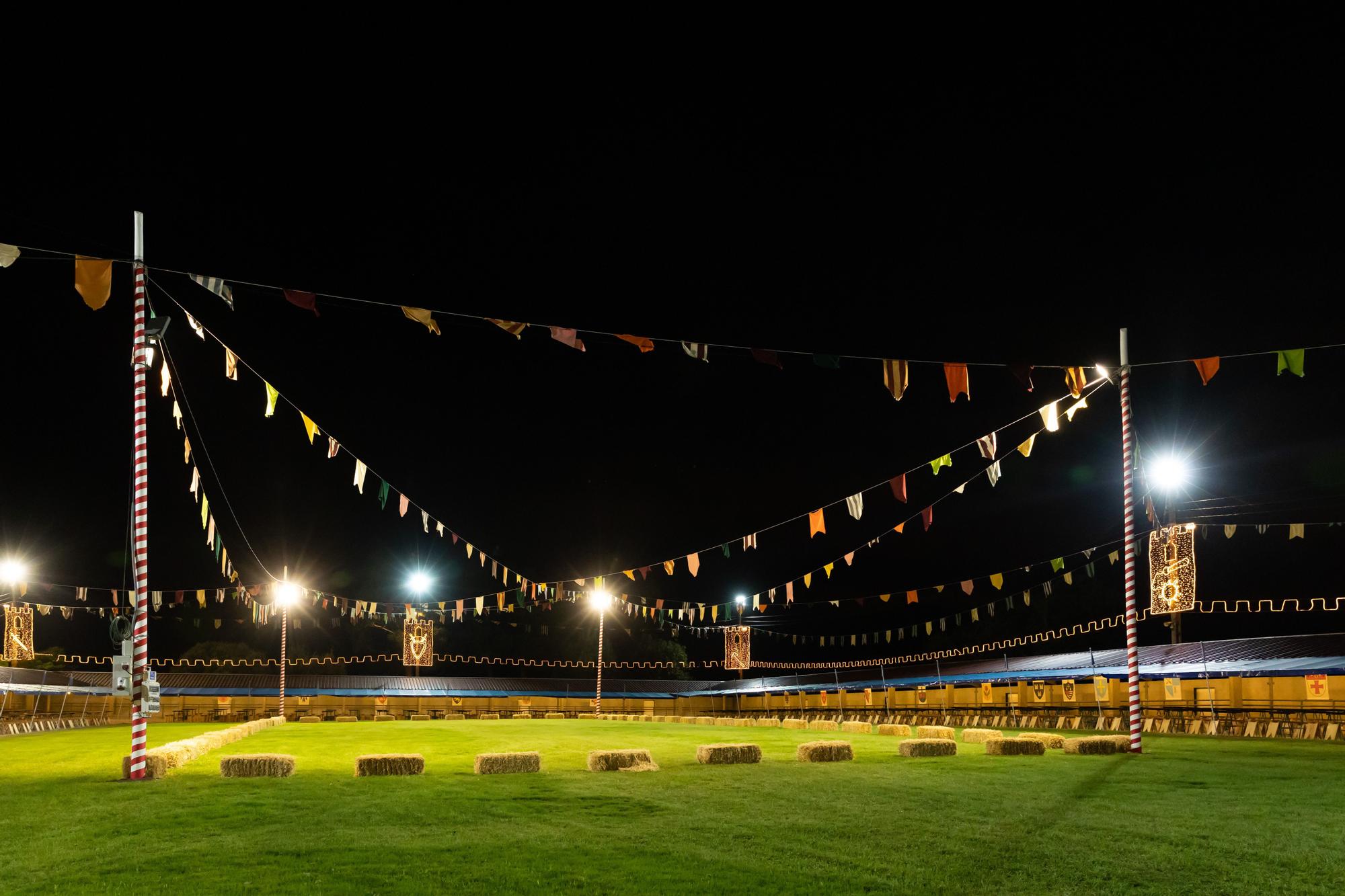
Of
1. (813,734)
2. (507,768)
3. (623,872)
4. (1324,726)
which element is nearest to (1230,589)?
(1324,726)

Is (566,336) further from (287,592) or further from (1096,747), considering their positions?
(287,592)

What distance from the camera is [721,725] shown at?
4472cm

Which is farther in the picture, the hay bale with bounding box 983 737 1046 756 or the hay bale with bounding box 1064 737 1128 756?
the hay bale with bounding box 1064 737 1128 756

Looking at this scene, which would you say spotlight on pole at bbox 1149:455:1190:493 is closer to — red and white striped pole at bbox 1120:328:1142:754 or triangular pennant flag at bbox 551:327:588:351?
red and white striped pole at bbox 1120:328:1142:754

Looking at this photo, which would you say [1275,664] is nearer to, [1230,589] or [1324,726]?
[1324,726]

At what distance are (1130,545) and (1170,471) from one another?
34.1ft

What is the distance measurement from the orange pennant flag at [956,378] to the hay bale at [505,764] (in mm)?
9652

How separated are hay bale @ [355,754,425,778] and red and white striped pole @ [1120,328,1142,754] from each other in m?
13.6

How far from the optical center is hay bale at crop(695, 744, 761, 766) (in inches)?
761

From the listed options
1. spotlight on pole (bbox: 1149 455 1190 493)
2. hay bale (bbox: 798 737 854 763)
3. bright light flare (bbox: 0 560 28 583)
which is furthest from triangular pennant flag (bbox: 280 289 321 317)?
bright light flare (bbox: 0 560 28 583)

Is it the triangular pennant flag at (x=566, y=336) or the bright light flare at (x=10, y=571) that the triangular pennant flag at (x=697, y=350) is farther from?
the bright light flare at (x=10, y=571)

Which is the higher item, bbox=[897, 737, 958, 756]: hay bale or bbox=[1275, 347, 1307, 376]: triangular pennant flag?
bbox=[1275, 347, 1307, 376]: triangular pennant flag

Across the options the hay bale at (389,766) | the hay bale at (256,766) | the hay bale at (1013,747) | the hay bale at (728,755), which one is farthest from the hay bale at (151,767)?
the hay bale at (1013,747)

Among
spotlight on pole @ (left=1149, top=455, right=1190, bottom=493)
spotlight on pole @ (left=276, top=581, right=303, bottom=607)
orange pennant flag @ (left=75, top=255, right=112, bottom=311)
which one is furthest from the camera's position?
spotlight on pole @ (left=276, top=581, right=303, bottom=607)
